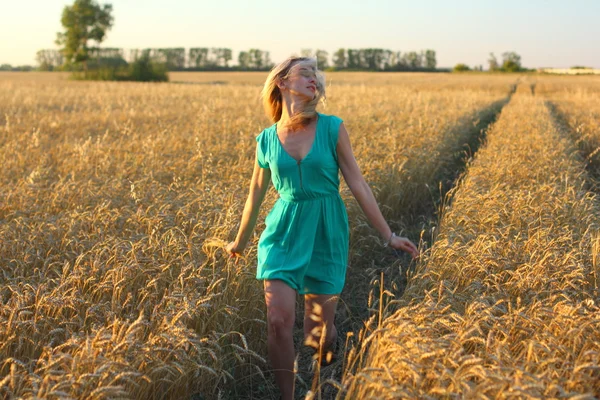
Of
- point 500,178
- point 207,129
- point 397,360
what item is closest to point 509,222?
point 500,178

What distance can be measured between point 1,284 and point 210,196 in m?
1.86

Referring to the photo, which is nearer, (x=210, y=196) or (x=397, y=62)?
(x=210, y=196)

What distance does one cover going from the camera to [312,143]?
2957 mm

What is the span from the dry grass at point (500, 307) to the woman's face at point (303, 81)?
1153mm

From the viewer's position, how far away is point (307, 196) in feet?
9.86

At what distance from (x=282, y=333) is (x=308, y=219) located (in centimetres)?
58

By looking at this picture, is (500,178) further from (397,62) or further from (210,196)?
(397,62)

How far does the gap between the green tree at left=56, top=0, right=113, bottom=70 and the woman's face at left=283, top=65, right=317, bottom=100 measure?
53.9 m

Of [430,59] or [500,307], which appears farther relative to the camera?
[430,59]

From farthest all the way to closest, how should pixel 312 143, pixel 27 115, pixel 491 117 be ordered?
pixel 491 117 → pixel 27 115 → pixel 312 143

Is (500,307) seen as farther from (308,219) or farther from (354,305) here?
(354,305)

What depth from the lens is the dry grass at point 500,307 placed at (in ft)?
6.67

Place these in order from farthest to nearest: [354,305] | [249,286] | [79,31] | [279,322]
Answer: [79,31], [354,305], [249,286], [279,322]

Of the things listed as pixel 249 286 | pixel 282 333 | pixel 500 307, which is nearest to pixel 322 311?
pixel 282 333
